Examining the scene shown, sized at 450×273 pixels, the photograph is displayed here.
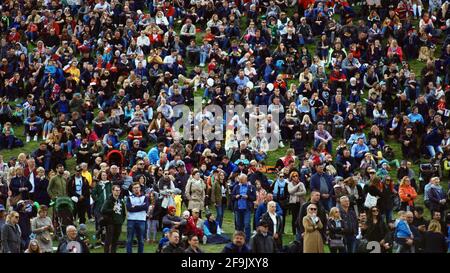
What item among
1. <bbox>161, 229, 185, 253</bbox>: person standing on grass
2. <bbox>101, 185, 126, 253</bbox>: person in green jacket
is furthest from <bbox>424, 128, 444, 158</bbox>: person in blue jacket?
<bbox>161, 229, 185, 253</bbox>: person standing on grass

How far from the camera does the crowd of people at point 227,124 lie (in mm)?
21891

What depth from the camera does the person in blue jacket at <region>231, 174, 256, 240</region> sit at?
23969 millimetres

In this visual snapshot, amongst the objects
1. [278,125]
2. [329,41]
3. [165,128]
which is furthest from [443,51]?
[165,128]

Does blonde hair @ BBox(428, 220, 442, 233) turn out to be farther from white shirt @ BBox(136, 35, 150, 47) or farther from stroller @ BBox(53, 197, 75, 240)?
white shirt @ BBox(136, 35, 150, 47)

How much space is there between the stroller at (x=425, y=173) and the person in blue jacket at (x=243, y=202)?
492 centimetres

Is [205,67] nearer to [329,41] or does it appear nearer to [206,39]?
[206,39]

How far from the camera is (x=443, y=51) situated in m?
34.0

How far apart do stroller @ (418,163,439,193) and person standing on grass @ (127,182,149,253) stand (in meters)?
7.75

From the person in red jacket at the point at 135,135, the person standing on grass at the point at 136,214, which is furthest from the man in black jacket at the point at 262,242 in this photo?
the person in red jacket at the point at 135,135

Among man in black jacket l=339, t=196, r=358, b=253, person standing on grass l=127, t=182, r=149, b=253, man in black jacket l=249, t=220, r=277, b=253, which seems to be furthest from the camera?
person standing on grass l=127, t=182, r=149, b=253

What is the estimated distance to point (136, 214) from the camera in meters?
21.9

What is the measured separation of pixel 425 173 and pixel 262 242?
9.15 meters

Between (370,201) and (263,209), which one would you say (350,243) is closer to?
(263,209)

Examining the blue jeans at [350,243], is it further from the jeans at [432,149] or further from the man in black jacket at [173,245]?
the jeans at [432,149]
